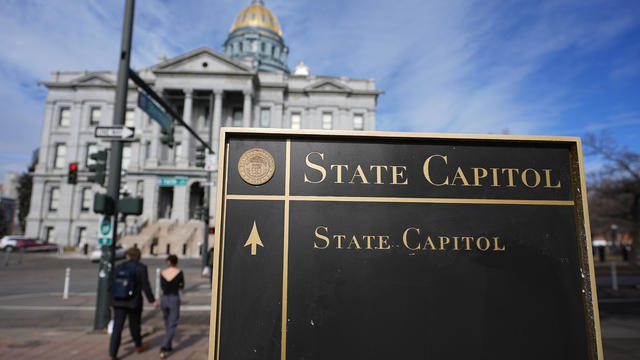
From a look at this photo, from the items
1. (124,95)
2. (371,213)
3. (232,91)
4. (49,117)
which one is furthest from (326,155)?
(49,117)

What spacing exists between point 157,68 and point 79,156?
49.8 feet

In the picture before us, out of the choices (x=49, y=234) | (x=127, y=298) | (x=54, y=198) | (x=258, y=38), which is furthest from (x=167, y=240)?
(x=258, y=38)

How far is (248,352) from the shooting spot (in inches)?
84.1

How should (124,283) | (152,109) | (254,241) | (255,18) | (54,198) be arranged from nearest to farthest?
(254,241) → (124,283) → (152,109) → (54,198) → (255,18)

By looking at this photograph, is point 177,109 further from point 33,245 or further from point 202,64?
point 33,245

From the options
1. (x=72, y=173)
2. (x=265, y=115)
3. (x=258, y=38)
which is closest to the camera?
(x=72, y=173)

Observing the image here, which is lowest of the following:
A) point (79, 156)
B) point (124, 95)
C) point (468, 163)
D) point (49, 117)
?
point (468, 163)

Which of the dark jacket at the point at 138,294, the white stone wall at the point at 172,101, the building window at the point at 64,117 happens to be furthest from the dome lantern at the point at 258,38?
the dark jacket at the point at 138,294

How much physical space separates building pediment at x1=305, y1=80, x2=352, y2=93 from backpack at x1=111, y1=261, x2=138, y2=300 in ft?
135

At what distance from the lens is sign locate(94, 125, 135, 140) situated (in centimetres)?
834

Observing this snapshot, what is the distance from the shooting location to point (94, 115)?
4612 centimetres

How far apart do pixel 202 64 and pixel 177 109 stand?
6.76 m

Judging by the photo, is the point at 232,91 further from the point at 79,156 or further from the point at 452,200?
the point at 452,200

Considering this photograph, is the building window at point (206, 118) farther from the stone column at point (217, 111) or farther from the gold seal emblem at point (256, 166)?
the gold seal emblem at point (256, 166)
